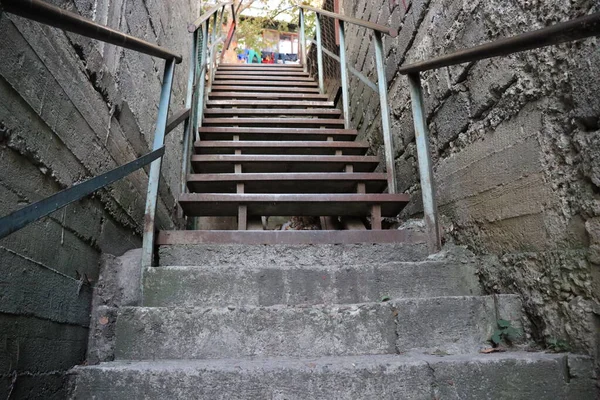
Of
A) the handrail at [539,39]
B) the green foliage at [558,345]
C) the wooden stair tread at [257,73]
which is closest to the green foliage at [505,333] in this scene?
the green foliage at [558,345]

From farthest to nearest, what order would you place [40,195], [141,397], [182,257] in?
[182,257] → [40,195] → [141,397]

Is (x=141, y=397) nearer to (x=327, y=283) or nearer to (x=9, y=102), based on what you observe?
(x=327, y=283)

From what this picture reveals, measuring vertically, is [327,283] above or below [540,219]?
below

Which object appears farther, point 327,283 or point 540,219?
point 327,283

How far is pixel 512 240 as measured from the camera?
165 centimetres

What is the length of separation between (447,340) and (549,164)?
716mm

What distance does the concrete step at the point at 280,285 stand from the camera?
5.60ft

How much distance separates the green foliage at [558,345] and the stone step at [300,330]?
0.55 feet

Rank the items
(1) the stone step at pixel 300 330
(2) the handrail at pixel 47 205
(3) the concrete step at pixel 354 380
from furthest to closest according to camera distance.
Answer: (1) the stone step at pixel 300 330 → (3) the concrete step at pixel 354 380 → (2) the handrail at pixel 47 205

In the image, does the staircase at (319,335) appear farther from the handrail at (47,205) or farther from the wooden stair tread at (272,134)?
the wooden stair tread at (272,134)

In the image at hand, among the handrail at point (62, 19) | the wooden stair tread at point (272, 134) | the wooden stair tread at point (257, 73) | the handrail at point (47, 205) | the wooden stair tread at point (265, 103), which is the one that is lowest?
the handrail at point (47, 205)

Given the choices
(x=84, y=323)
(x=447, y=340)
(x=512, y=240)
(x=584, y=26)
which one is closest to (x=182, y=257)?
(x=84, y=323)

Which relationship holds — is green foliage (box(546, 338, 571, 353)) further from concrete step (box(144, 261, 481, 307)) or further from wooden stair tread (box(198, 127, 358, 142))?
wooden stair tread (box(198, 127, 358, 142))

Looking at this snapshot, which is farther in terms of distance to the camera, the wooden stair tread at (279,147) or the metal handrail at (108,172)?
the wooden stair tread at (279,147)
